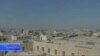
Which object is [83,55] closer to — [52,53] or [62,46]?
[62,46]

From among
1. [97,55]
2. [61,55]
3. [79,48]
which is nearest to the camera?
[97,55]

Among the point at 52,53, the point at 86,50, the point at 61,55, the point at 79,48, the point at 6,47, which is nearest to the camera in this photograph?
the point at 86,50

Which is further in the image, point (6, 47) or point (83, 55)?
point (6, 47)

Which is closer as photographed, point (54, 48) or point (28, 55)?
point (28, 55)

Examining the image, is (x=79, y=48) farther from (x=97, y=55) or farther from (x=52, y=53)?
(x=52, y=53)

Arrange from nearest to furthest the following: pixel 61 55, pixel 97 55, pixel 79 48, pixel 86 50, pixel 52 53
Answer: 1. pixel 97 55
2. pixel 86 50
3. pixel 79 48
4. pixel 61 55
5. pixel 52 53

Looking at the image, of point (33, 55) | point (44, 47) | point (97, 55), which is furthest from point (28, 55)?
point (44, 47)

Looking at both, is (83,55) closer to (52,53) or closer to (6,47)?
(52,53)

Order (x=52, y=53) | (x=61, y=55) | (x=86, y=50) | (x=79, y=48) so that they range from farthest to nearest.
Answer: (x=52, y=53) < (x=61, y=55) < (x=79, y=48) < (x=86, y=50)

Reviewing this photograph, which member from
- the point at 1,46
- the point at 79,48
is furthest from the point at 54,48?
the point at 1,46
